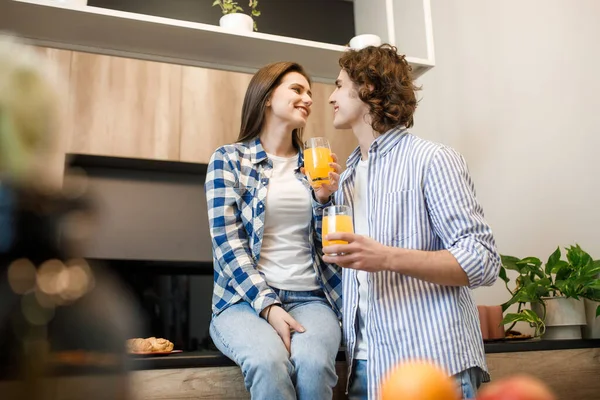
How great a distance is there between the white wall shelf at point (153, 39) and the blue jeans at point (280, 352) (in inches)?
55.8

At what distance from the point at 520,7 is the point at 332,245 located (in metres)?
1.89

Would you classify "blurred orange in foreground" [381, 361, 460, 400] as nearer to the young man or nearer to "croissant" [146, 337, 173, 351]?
the young man

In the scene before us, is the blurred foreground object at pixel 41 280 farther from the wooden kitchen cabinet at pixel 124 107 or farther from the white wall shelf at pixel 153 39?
the white wall shelf at pixel 153 39

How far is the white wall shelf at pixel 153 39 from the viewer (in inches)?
87.6

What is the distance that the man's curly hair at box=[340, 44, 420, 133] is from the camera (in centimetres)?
154

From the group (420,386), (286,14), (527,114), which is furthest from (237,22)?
(420,386)

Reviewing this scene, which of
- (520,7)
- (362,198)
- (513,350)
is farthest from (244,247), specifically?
(520,7)

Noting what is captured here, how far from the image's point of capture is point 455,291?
4.23 ft

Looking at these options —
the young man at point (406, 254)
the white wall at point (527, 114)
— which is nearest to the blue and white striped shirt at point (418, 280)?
the young man at point (406, 254)

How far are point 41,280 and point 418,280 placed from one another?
114cm

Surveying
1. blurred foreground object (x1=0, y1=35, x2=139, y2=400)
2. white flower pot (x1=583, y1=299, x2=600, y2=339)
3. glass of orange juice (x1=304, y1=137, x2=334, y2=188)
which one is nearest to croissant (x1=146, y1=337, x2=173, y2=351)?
glass of orange juice (x1=304, y1=137, x2=334, y2=188)

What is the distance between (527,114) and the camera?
7.91 feet

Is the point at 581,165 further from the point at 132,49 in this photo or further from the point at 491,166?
the point at 132,49

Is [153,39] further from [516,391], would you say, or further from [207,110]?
[516,391]
